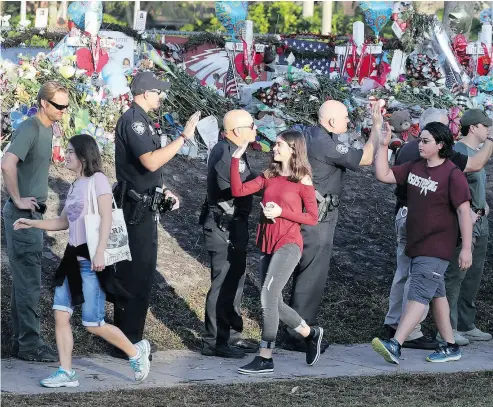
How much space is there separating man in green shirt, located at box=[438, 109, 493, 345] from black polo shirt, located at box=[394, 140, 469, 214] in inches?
10.9

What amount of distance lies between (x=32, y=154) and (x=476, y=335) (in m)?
3.85

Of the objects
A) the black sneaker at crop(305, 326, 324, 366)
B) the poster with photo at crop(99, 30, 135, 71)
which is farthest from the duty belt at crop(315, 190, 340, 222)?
the poster with photo at crop(99, 30, 135, 71)

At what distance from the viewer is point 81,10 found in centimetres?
1235

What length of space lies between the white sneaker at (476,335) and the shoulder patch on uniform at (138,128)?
3259mm

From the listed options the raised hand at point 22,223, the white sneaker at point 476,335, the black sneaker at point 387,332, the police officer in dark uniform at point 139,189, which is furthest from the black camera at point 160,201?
the white sneaker at point 476,335

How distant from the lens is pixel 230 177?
292 inches

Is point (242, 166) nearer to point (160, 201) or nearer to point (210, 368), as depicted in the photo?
point (160, 201)

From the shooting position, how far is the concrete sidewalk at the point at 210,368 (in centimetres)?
673

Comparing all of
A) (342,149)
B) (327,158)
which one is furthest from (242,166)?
(342,149)

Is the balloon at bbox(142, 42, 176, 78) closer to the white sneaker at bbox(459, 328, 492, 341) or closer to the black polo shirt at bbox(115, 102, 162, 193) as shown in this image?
the white sneaker at bbox(459, 328, 492, 341)

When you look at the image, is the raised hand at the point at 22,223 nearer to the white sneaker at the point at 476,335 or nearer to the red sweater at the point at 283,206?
the red sweater at the point at 283,206

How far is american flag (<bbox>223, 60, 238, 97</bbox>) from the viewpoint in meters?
13.7

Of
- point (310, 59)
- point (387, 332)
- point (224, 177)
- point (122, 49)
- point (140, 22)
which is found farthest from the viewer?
point (310, 59)

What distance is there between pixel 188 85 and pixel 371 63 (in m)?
3.22
